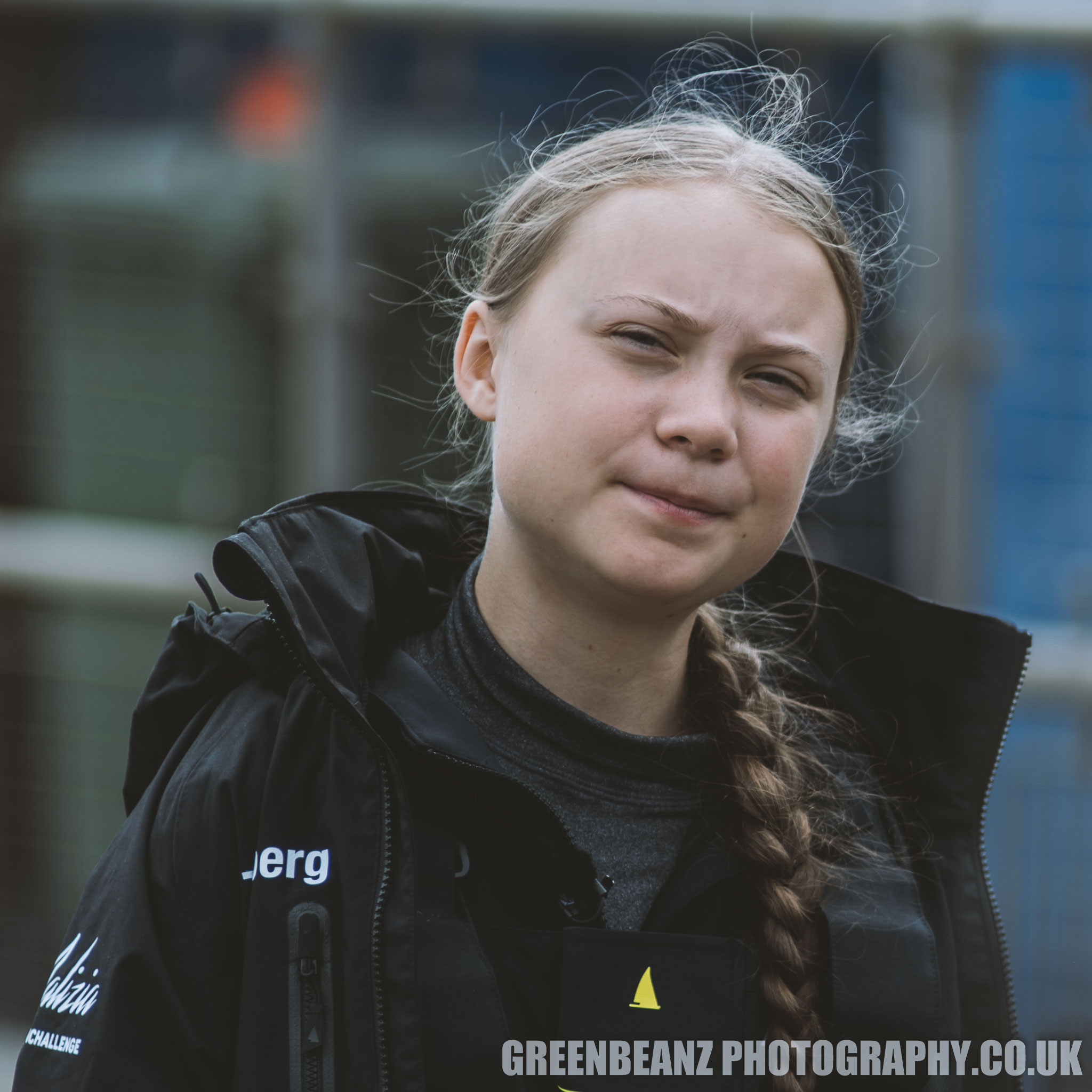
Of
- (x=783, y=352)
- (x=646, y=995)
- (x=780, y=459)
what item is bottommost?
(x=646, y=995)

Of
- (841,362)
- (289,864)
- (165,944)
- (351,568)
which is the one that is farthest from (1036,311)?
(165,944)

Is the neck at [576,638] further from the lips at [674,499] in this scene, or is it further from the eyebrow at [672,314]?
the eyebrow at [672,314]

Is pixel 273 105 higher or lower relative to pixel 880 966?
higher

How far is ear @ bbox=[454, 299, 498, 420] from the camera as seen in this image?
1645 mm

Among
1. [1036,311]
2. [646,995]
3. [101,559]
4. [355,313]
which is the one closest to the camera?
[646,995]

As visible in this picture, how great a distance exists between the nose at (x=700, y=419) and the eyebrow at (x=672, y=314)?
48mm

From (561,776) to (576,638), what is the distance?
0.51 ft

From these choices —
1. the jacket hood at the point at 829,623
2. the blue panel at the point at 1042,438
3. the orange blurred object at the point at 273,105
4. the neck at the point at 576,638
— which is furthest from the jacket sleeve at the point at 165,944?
the orange blurred object at the point at 273,105

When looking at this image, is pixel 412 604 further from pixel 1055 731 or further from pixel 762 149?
pixel 1055 731

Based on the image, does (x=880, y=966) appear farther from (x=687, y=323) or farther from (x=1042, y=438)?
(x=1042, y=438)

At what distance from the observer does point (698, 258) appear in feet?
4.80

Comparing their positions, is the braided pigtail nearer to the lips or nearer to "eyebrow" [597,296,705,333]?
the lips

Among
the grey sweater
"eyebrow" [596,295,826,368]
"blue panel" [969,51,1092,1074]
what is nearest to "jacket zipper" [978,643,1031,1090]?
the grey sweater

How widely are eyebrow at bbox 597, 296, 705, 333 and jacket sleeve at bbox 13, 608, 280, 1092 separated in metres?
0.57
